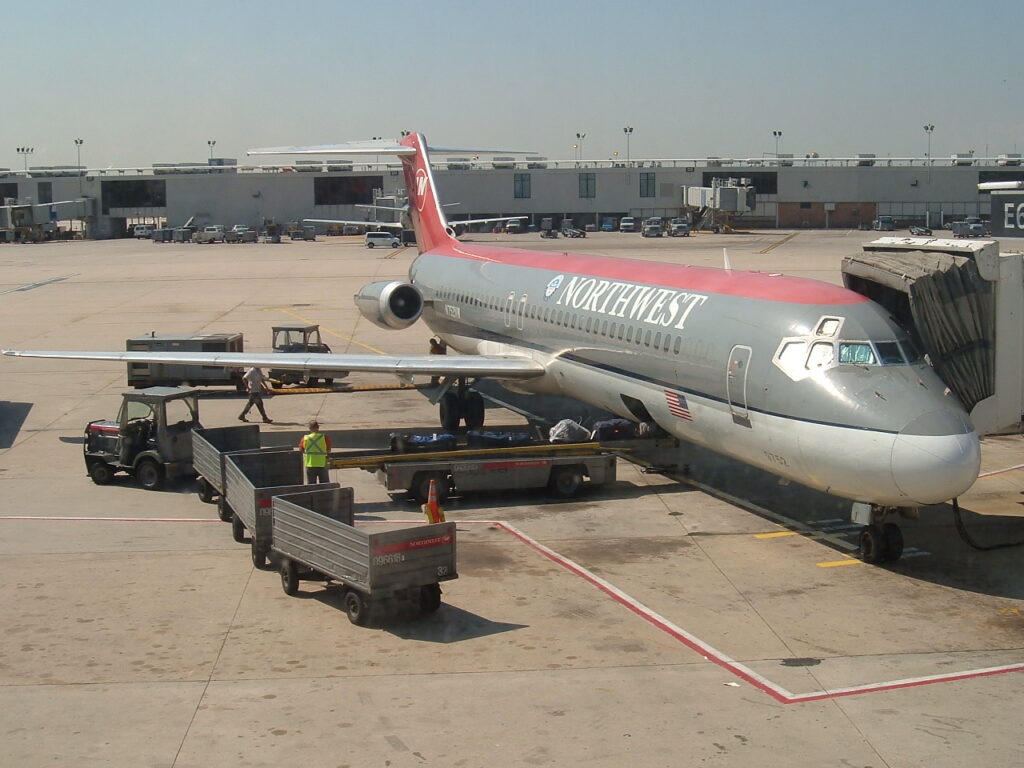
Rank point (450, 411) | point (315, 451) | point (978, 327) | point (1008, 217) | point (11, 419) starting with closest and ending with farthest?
point (978, 327) < point (315, 451) < point (450, 411) < point (1008, 217) < point (11, 419)

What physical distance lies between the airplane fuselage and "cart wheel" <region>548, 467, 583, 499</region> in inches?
67.3


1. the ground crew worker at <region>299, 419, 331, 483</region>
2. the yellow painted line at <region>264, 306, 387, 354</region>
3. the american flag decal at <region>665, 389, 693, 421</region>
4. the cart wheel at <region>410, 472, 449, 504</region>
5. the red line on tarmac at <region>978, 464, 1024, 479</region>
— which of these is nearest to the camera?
the american flag decal at <region>665, 389, 693, 421</region>

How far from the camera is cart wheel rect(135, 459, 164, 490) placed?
21859mm

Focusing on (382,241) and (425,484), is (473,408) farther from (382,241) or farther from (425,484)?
(382,241)

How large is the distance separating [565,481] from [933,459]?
24.5 feet

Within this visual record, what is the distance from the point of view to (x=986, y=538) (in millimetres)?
18453

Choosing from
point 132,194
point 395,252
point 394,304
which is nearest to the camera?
point 394,304

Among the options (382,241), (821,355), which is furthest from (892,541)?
(382,241)

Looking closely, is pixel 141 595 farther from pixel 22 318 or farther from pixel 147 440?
pixel 22 318

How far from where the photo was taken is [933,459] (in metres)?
15.1

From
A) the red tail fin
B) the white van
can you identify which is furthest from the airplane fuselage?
the white van

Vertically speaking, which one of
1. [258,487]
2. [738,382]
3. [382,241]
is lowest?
[258,487]

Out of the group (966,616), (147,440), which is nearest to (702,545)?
(966,616)

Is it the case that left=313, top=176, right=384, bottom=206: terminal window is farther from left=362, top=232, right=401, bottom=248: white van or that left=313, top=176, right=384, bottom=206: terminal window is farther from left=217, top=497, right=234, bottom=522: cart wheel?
left=217, top=497, right=234, bottom=522: cart wheel
